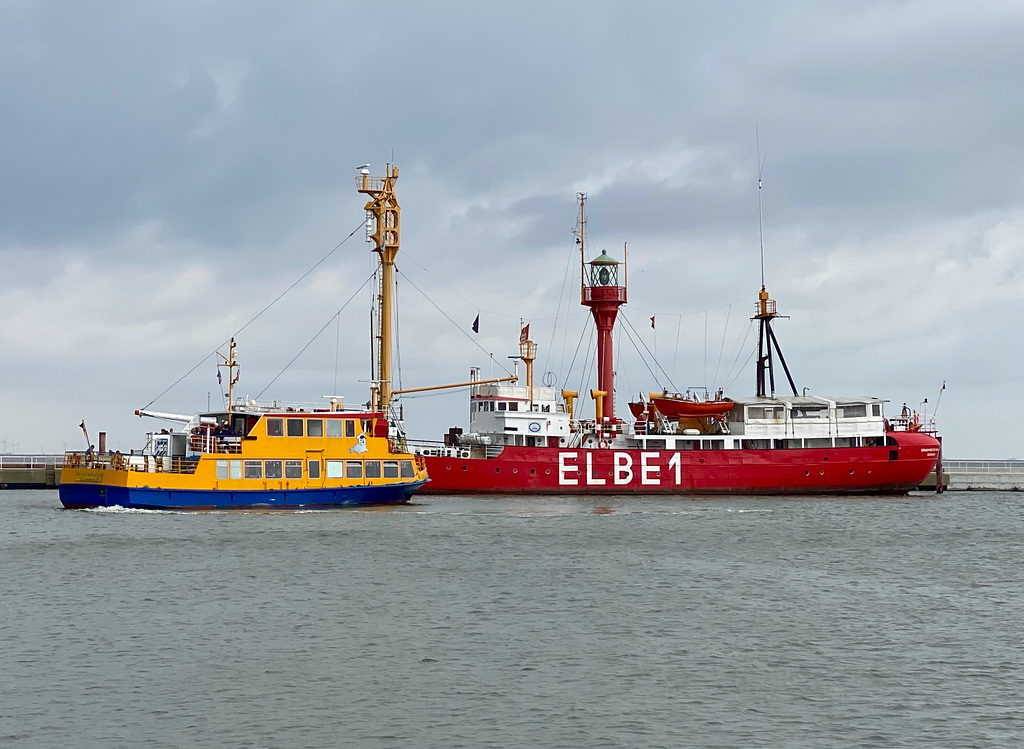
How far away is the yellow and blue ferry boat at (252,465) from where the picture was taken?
50.3m

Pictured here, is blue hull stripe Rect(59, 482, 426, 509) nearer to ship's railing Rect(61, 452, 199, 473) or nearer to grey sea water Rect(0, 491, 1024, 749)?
ship's railing Rect(61, 452, 199, 473)

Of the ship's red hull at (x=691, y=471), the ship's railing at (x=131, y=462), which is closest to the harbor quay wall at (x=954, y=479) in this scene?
the ship's red hull at (x=691, y=471)

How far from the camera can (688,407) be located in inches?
2677

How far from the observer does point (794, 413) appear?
68.0 m

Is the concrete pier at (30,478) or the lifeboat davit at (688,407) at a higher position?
the lifeboat davit at (688,407)

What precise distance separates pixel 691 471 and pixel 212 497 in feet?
90.8

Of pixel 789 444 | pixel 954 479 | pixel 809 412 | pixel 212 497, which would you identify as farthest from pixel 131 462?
pixel 954 479

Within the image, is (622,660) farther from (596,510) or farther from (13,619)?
(596,510)

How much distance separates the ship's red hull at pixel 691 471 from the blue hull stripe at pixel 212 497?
37.4ft

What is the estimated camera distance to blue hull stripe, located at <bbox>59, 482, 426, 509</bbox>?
5000 centimetres

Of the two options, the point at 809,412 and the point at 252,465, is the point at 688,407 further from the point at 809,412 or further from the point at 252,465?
the point at 252,465

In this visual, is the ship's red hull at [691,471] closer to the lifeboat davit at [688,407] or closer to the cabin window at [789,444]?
the cabin window at [789,444]

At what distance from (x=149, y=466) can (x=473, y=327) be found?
2264 centimetres

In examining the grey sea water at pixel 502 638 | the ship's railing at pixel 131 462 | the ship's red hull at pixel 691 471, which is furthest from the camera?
the ship's red hull at pixel 691 471
